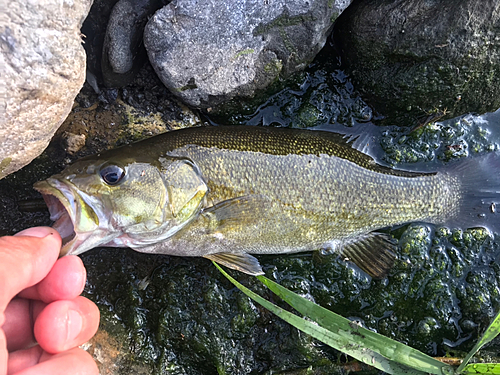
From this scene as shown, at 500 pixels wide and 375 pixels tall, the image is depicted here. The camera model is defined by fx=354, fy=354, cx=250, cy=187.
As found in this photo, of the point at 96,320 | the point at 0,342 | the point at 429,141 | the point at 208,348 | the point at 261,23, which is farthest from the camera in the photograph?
the point at 429,141

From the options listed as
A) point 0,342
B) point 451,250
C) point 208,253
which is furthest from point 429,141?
point 0,342

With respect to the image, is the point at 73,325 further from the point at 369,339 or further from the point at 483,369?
the point at 483,369

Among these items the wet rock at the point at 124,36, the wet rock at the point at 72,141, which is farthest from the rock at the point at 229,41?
the wet rock at the point at 72,141

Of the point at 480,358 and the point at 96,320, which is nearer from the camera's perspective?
the point at 96,320

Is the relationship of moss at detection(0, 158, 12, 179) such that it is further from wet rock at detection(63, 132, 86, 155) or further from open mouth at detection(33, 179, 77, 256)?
wet rock at detection(63, 132, 86, 155)

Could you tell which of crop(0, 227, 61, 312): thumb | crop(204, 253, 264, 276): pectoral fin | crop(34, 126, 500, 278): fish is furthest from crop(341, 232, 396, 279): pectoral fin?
crop(0, 227, 61, 312): thumb

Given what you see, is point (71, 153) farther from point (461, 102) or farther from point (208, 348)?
point (461, 102)
